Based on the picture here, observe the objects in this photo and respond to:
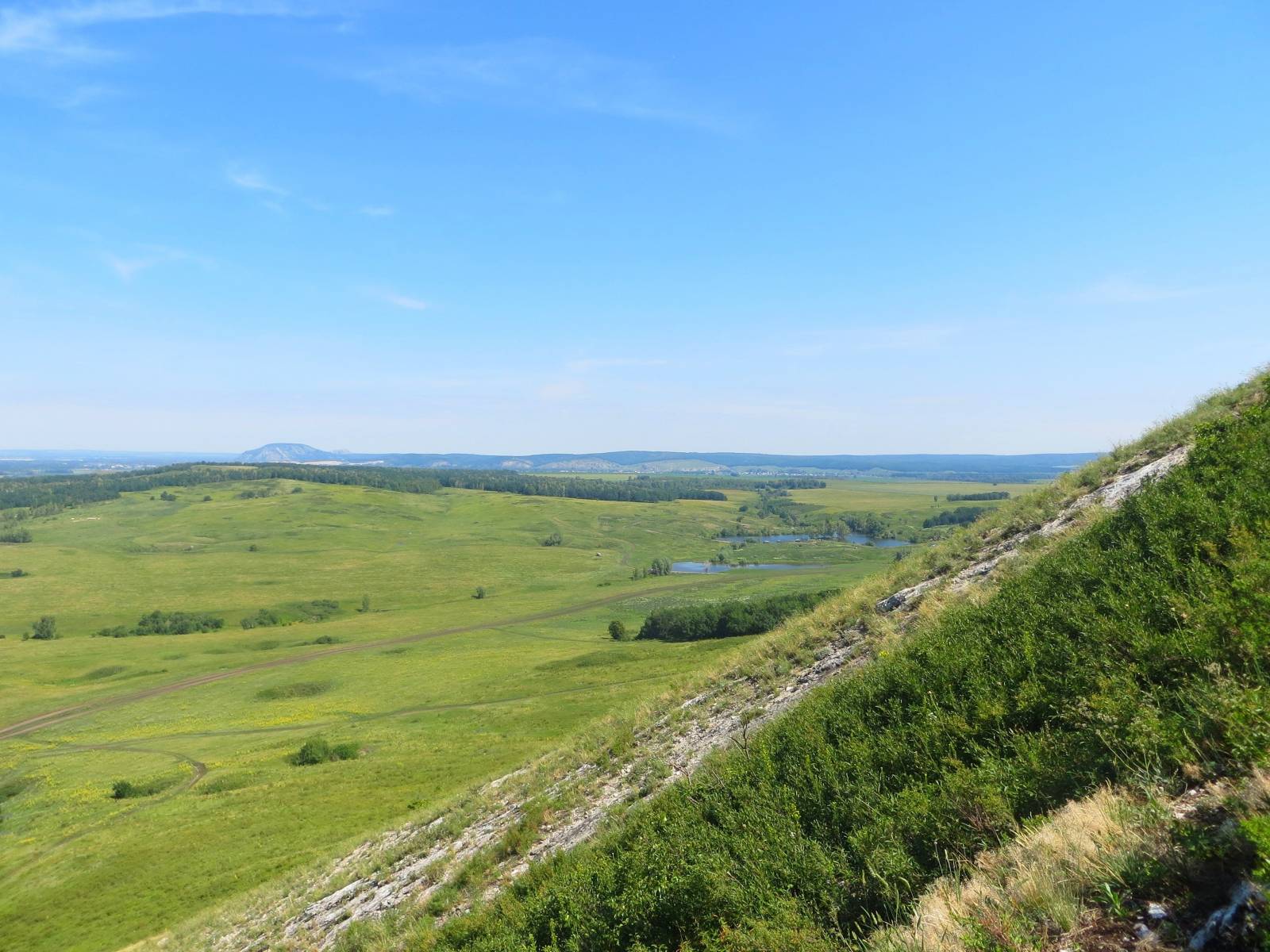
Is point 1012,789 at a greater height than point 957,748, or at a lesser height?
greater

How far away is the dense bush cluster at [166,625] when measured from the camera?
119 metres

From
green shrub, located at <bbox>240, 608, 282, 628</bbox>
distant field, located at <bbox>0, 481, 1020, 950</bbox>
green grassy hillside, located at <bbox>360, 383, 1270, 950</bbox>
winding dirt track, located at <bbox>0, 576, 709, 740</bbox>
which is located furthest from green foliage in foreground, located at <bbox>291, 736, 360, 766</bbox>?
green shrub, located at <bbox>240, 608, 282, 628</bbox>

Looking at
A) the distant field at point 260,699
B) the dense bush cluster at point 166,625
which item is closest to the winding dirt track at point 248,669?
the distant field at point 260,699

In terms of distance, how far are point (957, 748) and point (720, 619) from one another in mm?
90974

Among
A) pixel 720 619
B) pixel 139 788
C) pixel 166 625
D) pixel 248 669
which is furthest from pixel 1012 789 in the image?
pixel 166 625

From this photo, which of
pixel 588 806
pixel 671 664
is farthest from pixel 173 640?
pixel 588 806

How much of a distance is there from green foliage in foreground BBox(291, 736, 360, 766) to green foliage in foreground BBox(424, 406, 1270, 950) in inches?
1830

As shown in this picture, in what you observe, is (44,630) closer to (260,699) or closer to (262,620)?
(262,620)

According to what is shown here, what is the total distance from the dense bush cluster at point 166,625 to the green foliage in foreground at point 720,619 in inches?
3582

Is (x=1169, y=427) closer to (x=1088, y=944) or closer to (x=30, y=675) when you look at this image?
(x=1088, y=944)

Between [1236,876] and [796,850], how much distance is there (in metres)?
4.47

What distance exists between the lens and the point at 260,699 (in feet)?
252

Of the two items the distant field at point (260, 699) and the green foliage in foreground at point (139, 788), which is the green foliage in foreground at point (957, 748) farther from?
the green foliage in foreground at point (139, 788)

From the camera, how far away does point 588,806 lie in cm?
1396
